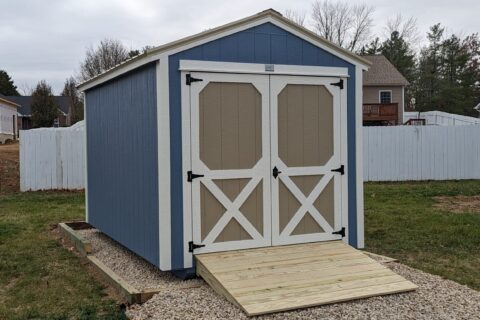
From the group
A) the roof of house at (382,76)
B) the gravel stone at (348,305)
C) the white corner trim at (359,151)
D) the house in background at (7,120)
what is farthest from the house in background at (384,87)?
the gravel stone at (348,305)

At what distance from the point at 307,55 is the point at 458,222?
16.8ft

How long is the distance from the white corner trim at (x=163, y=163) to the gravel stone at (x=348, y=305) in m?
0.38

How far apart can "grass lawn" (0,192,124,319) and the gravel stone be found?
434 millimetres

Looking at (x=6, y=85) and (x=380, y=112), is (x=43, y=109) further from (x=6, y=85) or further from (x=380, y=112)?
(x=380, y=112)

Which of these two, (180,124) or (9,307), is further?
(180,124)

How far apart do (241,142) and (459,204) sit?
26.1 ft

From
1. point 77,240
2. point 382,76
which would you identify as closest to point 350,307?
point 77,240

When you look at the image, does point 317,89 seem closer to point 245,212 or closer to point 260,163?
point 260,163

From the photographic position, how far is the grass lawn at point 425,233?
689cm

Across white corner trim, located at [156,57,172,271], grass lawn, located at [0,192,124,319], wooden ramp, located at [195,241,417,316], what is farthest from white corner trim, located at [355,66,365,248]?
grass lawn, located at [0,192,124,319]

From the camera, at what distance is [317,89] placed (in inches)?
251

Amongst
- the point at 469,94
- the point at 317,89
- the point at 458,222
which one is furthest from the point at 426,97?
the point at 317,89

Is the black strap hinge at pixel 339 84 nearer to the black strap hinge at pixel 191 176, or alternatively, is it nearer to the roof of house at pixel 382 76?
the black strap hinge at pixel 191 176

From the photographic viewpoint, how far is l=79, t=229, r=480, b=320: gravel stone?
4.59 meters
